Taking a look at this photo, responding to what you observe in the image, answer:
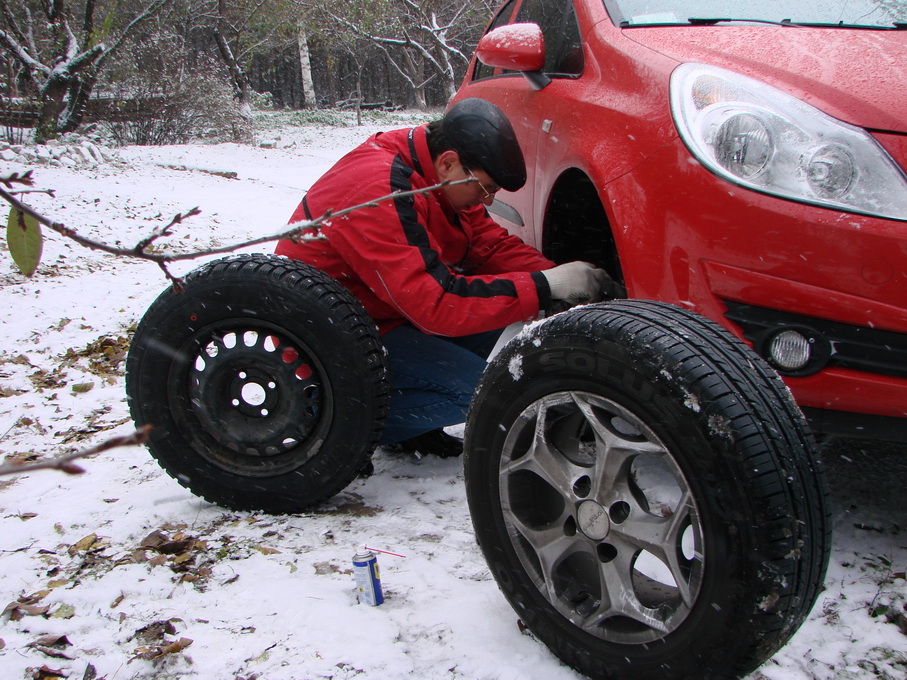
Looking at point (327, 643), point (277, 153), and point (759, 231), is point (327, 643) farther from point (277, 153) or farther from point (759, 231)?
point (277, 153)

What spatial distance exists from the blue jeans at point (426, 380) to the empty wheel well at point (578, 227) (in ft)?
2.22

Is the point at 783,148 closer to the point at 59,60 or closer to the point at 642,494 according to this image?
the point at 642,494

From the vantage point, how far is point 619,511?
1.64m

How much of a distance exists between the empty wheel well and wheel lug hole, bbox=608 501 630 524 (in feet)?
4.13

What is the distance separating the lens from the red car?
5.61 ft

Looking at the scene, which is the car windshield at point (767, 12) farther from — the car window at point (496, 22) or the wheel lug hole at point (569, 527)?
the wheel lug hole at point (569, 527)

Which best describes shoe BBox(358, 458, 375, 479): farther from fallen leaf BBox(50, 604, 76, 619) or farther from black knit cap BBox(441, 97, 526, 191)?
black knit cap BBox(441, 97, 526, 191)

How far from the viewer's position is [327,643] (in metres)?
1.83

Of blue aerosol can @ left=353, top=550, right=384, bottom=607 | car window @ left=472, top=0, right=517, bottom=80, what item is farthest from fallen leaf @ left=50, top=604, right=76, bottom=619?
car window @ left=472, top=0, right=517, bottom=80

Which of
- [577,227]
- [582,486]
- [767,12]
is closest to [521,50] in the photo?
[577,227]

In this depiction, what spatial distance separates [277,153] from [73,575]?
56.4 feet

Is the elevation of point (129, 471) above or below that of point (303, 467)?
below

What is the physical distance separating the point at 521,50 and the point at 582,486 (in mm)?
1869

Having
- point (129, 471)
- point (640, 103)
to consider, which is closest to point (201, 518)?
point (129, 471)
